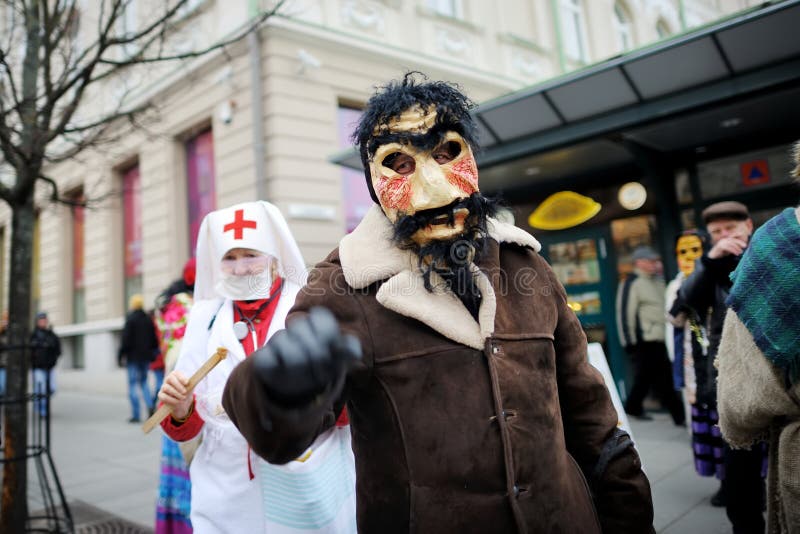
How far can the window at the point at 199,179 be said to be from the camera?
371 inches

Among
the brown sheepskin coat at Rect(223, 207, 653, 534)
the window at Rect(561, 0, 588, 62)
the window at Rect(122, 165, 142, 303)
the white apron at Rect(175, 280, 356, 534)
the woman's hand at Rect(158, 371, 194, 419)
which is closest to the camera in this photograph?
the brown sheepskin coat at Rect(223, 207, 653, 534)

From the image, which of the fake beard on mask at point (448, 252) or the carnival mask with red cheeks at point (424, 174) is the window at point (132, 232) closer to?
the carnival mask with red cheeks at point (424, 174)

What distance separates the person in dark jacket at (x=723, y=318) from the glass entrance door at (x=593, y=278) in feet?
11.1

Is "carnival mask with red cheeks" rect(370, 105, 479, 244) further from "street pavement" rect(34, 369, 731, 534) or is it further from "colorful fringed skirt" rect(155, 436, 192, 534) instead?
"street pavement" rect(34, 369, 731, 534)

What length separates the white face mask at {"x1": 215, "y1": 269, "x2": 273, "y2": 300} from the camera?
2453 mm

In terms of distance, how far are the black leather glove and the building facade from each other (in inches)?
232

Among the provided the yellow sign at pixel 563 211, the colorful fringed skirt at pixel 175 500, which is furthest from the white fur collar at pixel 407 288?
the yellow sign at pixel 563 211

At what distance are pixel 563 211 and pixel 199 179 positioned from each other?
20.4ft

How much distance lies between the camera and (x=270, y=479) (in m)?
2.10

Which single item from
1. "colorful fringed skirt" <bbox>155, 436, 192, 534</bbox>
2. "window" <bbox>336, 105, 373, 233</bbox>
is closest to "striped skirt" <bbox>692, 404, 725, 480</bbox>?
"colorful fringed skirt" <bbox>155, 436, 192, 534</bbox>

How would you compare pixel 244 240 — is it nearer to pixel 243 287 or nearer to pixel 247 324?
pixel 243 287

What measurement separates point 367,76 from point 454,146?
8.07m

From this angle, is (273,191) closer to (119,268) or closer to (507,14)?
(119,268)

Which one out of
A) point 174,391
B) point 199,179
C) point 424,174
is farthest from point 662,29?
point 174,391
